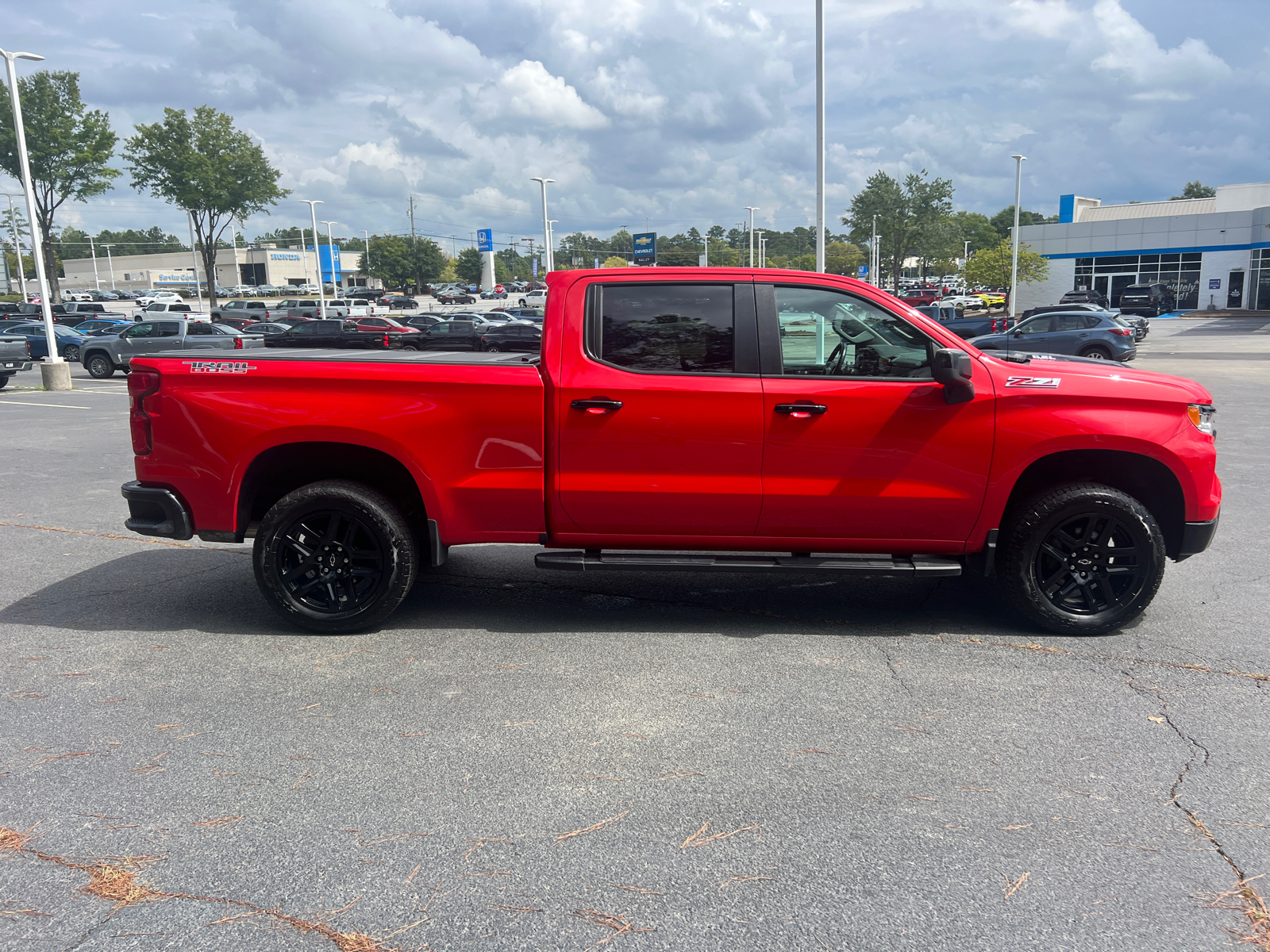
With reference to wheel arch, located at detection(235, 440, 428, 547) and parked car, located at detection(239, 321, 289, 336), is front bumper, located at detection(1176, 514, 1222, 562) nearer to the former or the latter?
wheel arch, located at detection(235, 440, 428, 547)

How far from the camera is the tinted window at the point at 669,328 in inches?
199

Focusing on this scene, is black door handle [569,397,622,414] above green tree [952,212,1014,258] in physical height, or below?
below

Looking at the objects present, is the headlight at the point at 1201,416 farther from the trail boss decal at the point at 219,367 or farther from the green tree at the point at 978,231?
the green tree at the point at 978,231

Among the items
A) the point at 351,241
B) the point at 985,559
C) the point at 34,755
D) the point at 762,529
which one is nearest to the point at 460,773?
the point at 34,755

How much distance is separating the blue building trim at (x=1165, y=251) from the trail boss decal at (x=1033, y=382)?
5810 cm

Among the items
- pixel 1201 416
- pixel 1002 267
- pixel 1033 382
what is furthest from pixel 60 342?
pixel 1002 267

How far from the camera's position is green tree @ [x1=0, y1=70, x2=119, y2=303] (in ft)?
164

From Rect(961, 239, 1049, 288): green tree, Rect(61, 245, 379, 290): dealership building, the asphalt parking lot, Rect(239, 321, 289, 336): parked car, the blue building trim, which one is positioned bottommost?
the asphalt parking lot

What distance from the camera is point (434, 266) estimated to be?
122 m

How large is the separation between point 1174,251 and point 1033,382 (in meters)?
61.3

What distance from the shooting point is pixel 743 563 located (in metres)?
5.05

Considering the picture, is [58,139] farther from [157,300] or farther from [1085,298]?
[1085,298]

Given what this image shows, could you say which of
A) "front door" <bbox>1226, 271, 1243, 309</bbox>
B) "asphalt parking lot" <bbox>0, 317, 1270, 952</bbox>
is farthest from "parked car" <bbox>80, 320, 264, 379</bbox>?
"front door" <bbox>1226, 271, 1243, 309</bbox>

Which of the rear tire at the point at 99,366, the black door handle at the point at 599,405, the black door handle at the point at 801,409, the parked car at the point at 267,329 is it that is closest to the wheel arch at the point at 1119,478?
the black door handle at the point at 801,409
